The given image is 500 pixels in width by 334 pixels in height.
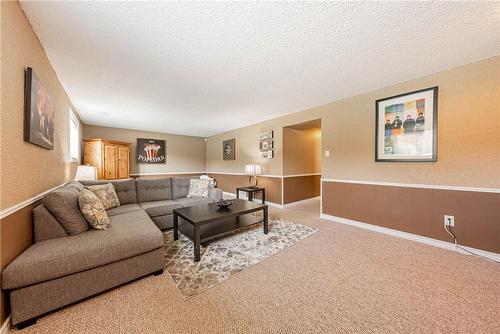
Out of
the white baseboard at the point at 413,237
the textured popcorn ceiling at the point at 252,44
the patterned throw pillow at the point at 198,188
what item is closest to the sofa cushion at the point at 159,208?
the patterned throw pillow at the point at 198,188

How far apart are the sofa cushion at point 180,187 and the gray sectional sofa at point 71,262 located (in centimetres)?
147

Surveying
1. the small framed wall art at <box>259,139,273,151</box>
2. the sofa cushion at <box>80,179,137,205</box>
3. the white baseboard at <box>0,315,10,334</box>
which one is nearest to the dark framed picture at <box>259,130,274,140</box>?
the small framed wall art at <box>259,139,273,151</box>

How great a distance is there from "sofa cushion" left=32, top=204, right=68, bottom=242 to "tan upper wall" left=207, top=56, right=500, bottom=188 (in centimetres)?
379

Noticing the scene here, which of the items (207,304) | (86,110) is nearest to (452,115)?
(207,304)

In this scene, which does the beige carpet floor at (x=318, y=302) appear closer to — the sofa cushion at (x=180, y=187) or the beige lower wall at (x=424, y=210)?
the beige lower wall at (x=424, y=210)

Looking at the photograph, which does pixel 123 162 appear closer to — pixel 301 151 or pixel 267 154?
pixel 267 154

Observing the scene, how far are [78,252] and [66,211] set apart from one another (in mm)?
519

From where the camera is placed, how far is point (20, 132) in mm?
1370

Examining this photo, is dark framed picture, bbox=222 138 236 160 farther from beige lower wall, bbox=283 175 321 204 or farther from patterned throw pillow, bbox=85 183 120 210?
patterned throw pillow, bbox=85 183 120 210

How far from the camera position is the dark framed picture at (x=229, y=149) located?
5862 mm

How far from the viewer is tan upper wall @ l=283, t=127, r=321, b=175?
447 cm

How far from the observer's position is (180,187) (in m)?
3.67

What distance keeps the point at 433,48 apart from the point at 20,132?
12.5 ft

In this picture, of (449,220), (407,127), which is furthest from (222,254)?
(407,127)
